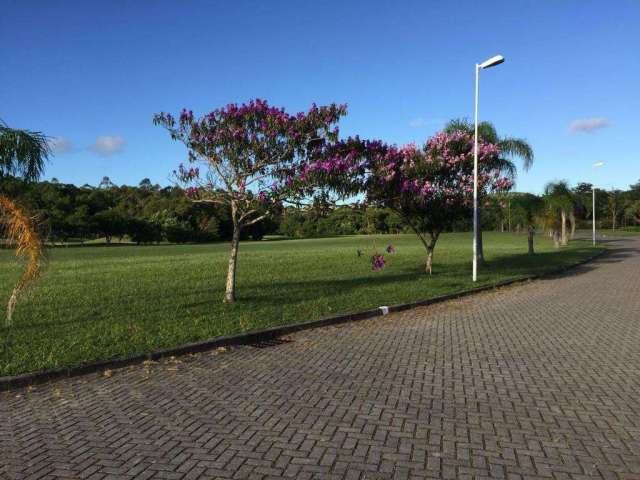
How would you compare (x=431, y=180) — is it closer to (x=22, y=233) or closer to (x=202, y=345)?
(x=202, y=345)

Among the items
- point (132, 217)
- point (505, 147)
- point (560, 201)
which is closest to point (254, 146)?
point (505, 147)

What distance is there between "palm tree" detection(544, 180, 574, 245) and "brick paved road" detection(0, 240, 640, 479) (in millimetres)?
38112

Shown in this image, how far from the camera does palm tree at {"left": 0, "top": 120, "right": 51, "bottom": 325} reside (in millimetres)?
7797

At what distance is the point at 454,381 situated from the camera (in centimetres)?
610

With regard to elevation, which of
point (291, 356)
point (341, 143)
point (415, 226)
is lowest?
point (291, 356)

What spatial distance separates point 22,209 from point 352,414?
19.8 ft

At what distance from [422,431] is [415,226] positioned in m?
15.4

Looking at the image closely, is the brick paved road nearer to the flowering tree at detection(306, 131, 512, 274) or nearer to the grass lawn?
the grass lawn

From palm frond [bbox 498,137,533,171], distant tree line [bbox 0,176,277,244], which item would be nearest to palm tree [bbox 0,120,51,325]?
palm frond [bbox 498,137,533,171]

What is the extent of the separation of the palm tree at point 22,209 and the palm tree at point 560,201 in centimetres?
4260

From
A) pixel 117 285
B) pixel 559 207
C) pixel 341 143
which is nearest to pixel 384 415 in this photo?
pixel 341 143

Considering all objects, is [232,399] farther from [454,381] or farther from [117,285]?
[117,285]

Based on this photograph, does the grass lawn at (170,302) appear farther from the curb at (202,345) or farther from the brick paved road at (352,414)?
the brick paved road at (352,414)

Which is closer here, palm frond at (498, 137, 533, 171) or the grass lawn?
the grass lawn
